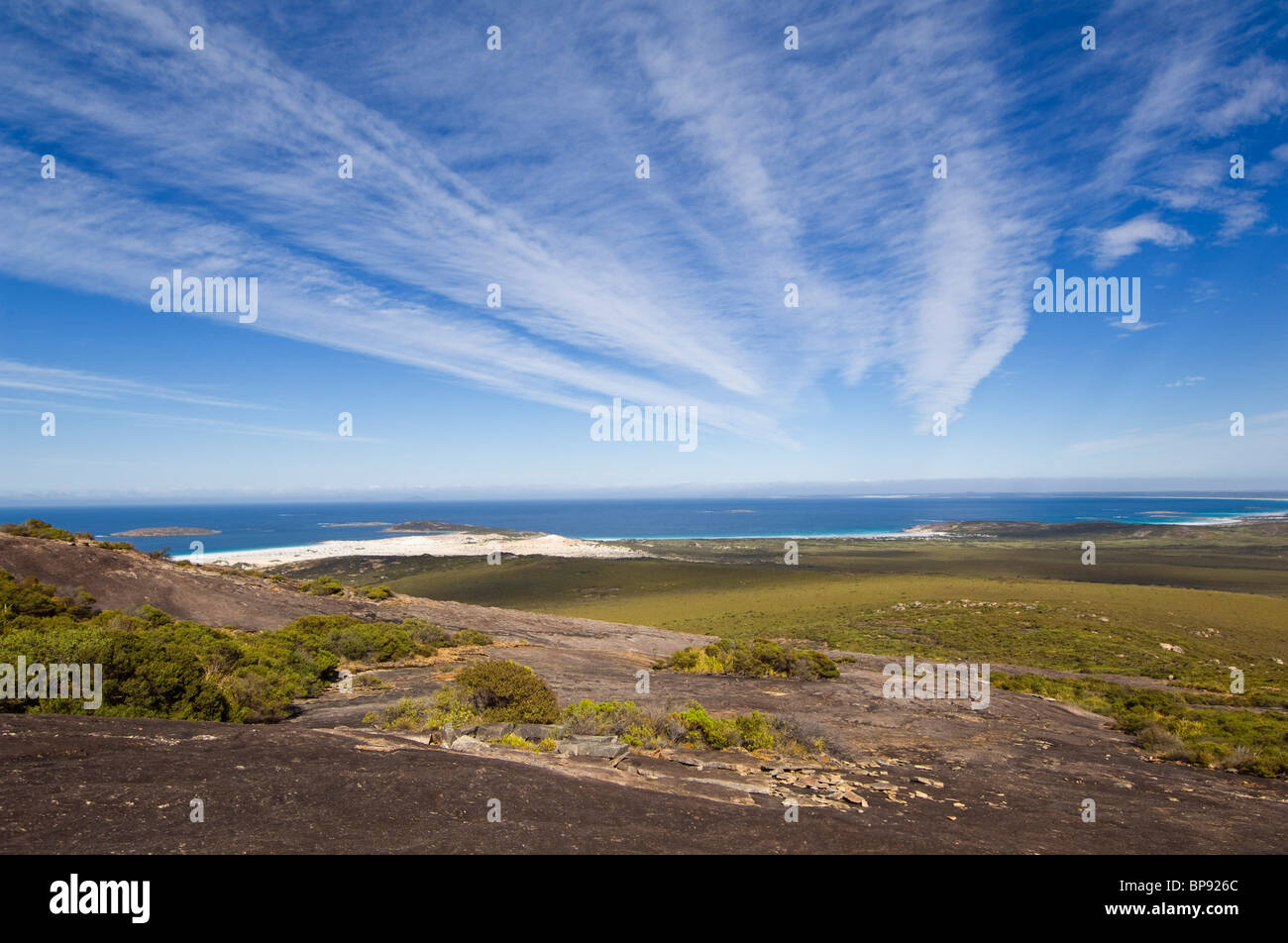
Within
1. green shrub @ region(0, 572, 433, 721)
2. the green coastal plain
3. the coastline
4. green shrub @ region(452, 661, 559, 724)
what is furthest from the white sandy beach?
green shrub @ region(452, 661, 559, 724)

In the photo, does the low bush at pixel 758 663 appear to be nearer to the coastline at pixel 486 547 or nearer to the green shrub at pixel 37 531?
the green shrub at pixel 37 531

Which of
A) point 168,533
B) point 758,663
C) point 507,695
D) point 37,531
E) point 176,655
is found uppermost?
point 37,531

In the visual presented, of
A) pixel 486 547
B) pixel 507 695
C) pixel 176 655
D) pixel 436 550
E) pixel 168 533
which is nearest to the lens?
pixel 176 655

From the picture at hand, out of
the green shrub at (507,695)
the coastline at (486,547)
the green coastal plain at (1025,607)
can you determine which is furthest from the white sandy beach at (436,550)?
the green shrub at (507,695)

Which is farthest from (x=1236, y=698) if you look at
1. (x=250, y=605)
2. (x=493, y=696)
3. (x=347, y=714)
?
(x=250, y=605)

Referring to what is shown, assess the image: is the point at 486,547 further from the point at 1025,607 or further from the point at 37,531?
the point at 1025,607

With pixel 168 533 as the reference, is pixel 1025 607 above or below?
below

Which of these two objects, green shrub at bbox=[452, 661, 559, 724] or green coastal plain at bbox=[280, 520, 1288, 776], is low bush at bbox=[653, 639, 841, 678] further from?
green shrub at bbox=[452, 661, 559, 724]

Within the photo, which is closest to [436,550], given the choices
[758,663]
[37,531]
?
[37,531]
